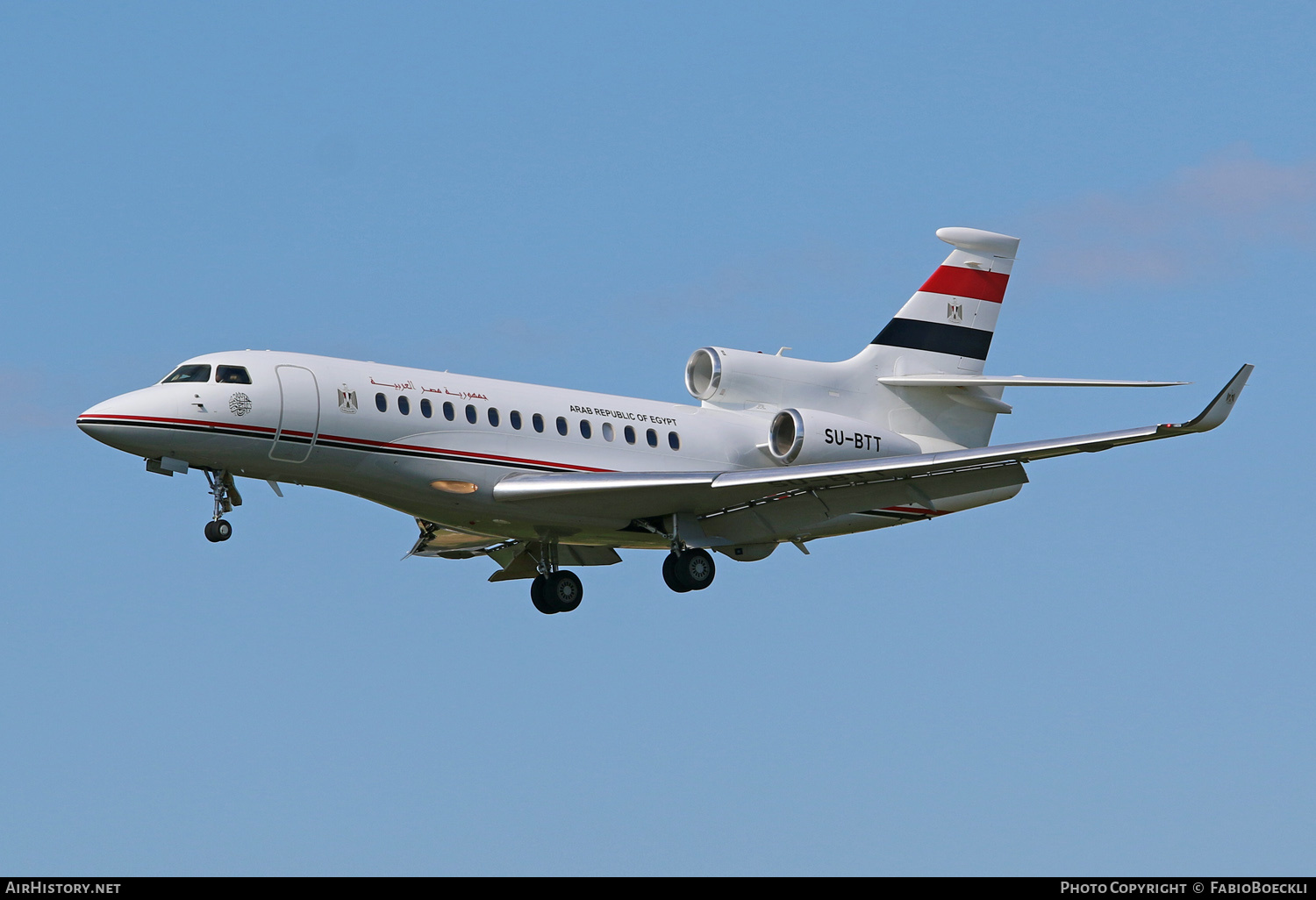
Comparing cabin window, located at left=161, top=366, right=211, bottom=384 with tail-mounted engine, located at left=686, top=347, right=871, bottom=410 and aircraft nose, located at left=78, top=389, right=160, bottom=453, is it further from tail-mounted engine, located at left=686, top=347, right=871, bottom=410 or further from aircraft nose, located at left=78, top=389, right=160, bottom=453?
tail-mounted engine, located at left=686, top=347, right=871, bottom=410

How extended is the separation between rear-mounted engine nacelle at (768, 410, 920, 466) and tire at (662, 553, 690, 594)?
2646mm

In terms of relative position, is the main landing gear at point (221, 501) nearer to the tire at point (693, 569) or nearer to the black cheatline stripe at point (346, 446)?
the black cheatline stripe at point (346, 446)

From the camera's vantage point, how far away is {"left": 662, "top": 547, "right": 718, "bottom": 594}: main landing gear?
2772cm

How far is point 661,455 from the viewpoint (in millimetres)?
28094

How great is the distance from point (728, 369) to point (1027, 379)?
5.11 m

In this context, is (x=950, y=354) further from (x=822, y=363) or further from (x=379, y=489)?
(x=379, y=489)

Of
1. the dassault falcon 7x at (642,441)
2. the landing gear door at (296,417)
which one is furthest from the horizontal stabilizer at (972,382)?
the landing gear door at (296,417)

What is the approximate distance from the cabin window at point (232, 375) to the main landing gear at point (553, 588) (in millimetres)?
6538

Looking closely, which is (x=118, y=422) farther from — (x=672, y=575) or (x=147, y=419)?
(x=672, y=575)

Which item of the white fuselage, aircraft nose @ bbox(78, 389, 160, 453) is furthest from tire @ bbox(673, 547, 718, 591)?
aircraft nose @ bbox(78, 389, 160, 453)

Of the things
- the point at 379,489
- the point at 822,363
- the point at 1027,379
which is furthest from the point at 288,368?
the point at 1027,379

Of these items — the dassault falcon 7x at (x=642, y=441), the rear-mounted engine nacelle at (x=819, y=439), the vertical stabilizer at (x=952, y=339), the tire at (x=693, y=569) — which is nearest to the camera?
the dassault falcon 7x at (x=642, y=441)

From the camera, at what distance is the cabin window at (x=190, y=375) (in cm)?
2469

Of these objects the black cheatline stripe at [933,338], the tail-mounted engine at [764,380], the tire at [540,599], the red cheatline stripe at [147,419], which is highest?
the black cheatline stripe at [933,338]
